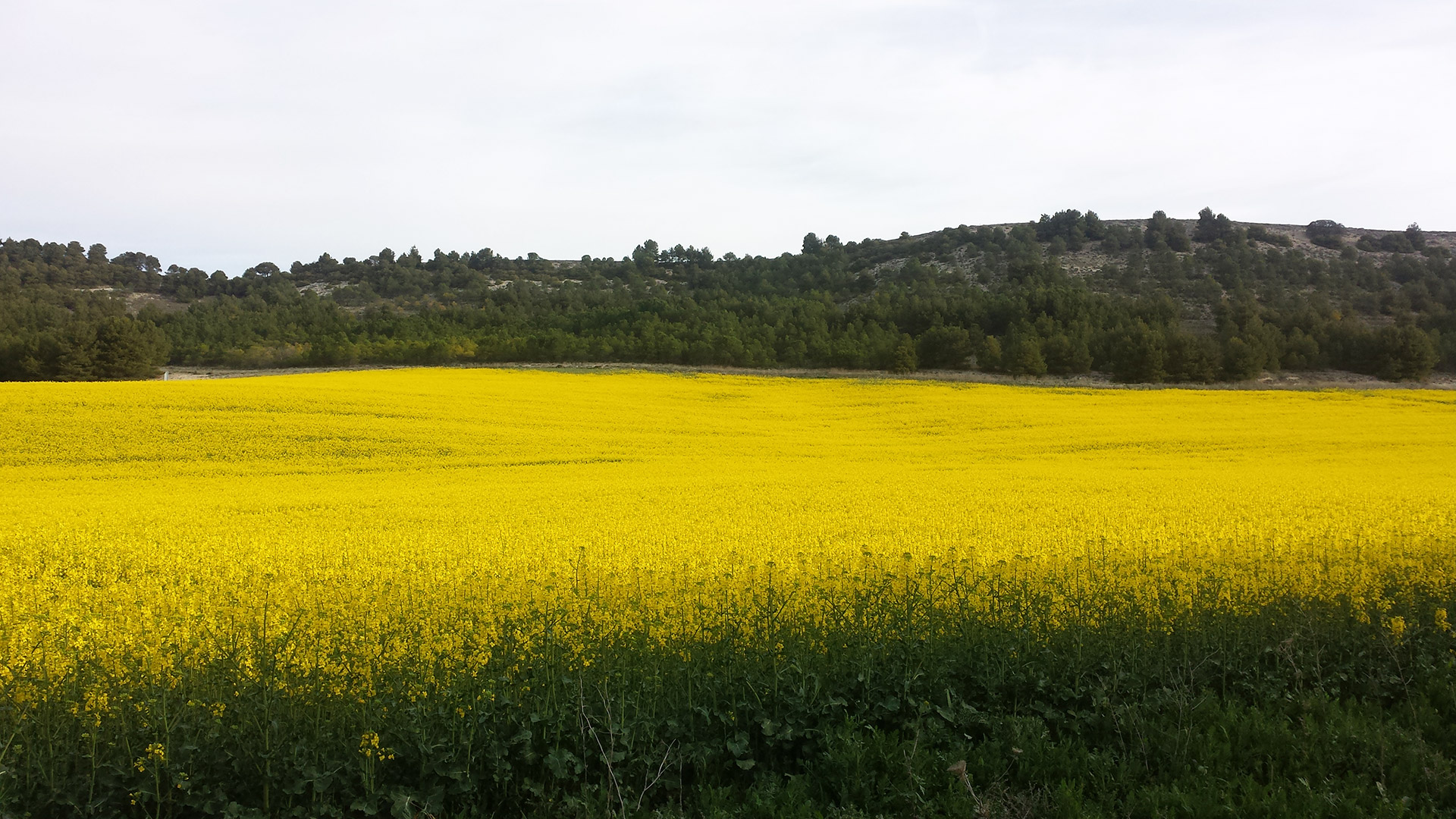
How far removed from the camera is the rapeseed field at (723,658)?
3.85 m

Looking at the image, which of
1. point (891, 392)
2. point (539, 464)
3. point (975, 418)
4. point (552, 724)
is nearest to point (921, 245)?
point (891, 392)

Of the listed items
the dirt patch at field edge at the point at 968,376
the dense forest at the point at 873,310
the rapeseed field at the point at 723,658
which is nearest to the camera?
the rapeseed field at the point at 723,658

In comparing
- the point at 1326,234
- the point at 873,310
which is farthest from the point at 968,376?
the point at 1326,234

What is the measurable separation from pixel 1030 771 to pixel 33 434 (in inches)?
830

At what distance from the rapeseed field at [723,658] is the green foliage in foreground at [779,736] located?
23 millimetres

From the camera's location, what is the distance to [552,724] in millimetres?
4156

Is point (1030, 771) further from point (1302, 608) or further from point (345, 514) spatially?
point (345, 514)

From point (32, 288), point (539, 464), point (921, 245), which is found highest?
point (921, 245)

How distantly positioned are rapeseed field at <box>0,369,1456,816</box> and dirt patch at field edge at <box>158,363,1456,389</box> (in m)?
27.3

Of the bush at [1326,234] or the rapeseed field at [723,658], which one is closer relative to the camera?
the rapeseed field at [723,658]

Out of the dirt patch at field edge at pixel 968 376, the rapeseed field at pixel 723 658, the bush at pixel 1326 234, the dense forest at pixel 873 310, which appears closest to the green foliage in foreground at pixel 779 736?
the rapeseed field at pixel 723 658

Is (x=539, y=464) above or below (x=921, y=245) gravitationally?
below

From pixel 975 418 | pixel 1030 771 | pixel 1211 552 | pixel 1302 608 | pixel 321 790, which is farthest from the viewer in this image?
pixel 975 418

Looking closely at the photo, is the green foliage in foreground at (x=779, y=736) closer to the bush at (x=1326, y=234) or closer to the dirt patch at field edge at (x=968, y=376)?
the dirt patch at field edge at (x=968, y=376)
